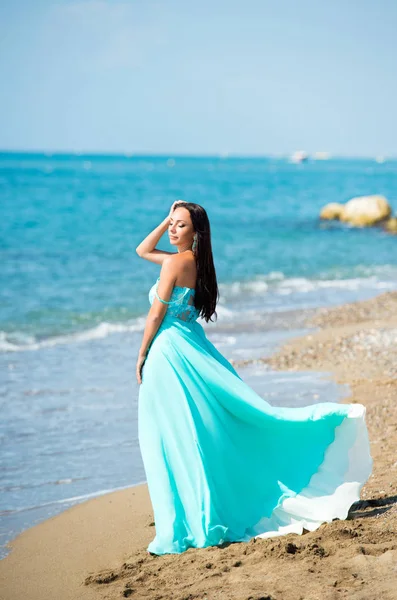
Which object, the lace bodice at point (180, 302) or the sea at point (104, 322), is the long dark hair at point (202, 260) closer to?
the lace bodice at point (180, 302)

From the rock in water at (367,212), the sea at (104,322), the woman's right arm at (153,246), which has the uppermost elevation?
the woman's right arm at (153,246)

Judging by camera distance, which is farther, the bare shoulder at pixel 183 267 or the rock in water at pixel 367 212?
the rock in water at pixel 367 212

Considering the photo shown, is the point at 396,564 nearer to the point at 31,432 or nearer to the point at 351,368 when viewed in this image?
the point at 31,432

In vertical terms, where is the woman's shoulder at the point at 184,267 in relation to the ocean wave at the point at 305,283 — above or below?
above

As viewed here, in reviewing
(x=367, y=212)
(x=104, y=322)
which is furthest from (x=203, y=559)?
(x=367, y=212)

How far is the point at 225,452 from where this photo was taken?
5.31 m

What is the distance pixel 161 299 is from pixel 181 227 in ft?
1.75

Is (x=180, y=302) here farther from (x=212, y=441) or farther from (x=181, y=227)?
(x=212, y=441)

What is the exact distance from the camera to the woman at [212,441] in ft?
17.1

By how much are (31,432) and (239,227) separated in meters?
28.8

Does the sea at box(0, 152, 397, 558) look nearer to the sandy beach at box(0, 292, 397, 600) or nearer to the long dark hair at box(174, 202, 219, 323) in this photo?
the sandy beach at box(0, 292, 397, 600)

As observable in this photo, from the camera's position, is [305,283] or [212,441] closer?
[212,441]

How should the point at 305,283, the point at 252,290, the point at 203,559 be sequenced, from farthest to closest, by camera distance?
the point at 305,283, the point at 252,290, the point at 203,559

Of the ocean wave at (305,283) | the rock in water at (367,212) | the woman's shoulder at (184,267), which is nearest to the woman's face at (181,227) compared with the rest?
the woman's shoulder at (184,267)
